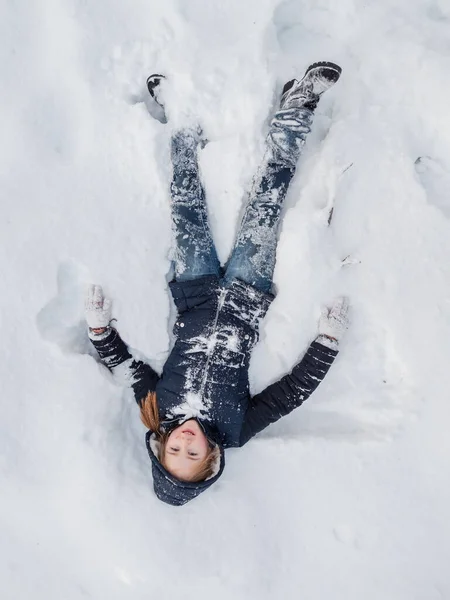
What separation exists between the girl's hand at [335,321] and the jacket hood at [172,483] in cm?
72

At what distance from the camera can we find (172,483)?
1.85m

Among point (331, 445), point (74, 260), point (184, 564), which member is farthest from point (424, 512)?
point (74, 260)

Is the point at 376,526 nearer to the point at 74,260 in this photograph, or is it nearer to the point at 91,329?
the point at 91,329

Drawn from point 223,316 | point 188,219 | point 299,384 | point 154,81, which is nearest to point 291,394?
point 299,384

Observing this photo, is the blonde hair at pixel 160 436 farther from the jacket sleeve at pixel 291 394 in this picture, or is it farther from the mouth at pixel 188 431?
the jacket sleeve at pixel 291 394

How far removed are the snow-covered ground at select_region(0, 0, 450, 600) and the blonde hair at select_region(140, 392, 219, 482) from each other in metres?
0.18

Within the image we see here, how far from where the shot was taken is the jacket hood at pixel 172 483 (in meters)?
1.84

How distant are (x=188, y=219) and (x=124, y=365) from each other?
74cm

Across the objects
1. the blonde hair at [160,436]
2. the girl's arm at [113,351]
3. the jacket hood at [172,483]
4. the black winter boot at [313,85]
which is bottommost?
the jacket hood at [172,483]

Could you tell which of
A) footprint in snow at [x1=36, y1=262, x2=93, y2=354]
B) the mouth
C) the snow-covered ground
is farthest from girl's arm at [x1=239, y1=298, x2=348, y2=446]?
footprint in snow at [x1=36, y1=262, x2=93, y2=354]

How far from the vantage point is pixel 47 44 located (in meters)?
2.17

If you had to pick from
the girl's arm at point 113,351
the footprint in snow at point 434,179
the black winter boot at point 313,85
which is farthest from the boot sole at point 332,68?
the girl's arm at point 113,351

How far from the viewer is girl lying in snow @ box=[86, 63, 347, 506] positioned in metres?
2.06

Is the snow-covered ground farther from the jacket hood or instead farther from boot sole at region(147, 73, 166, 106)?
the jacket hood
